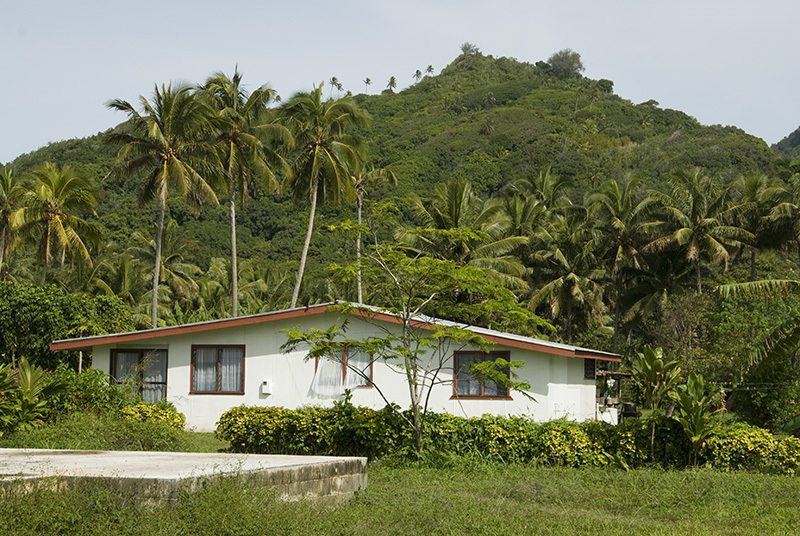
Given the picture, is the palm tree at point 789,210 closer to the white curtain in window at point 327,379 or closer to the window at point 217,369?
the white curtain in window at point 327,379

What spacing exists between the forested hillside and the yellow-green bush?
16.9 ft

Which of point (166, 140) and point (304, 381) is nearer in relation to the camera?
point (304, 381)

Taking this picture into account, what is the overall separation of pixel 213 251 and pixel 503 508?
56.1 metres

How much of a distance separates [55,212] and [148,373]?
14303 mm

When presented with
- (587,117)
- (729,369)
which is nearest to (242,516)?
(729,369)

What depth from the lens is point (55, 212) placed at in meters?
34.1

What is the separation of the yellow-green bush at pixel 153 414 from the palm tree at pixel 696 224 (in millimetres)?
27011

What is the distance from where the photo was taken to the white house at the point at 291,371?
21078 millimetres

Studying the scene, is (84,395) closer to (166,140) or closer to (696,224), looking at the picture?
(166,140)

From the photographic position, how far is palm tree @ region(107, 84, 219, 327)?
3175 cm

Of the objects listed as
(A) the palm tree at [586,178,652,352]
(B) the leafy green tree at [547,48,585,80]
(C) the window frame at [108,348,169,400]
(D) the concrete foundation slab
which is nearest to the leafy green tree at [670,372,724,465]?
(D) the concrete foundation slab

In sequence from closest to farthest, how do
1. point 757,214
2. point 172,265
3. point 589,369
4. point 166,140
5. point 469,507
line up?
point 469,507 → point 589,369 → point 166,140 → point 757,214 → point 172,265

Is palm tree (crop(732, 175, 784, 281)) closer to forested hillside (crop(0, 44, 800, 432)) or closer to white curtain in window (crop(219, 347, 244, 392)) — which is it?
forested hillside (crop(0, 44, 800, 432))

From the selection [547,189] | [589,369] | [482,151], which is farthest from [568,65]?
[589,369]
